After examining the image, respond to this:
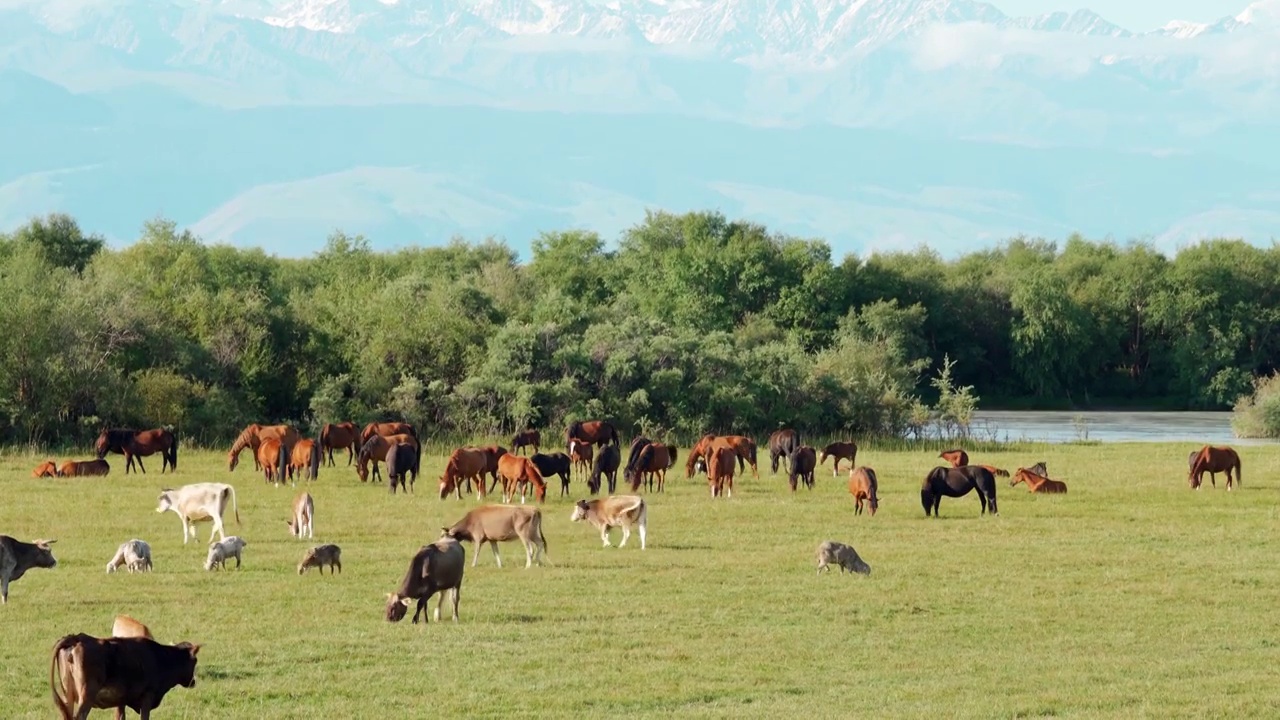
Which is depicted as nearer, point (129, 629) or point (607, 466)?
point (129, 629)

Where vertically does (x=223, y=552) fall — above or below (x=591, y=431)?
below

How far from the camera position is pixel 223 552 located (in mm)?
20172

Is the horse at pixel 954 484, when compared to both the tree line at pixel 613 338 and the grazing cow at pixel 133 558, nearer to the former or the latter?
the grazing cow at pixel 133 558

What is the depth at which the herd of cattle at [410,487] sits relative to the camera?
11.6m

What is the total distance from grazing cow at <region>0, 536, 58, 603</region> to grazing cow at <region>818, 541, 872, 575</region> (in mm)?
8815

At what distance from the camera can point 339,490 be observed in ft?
100

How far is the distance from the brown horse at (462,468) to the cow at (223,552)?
8.63 metres

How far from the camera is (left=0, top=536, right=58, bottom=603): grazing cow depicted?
17.2 m

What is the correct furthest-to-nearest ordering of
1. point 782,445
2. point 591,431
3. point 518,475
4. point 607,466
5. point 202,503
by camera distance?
point 591,431, point 782,445, point 607,466, point 518,475, point 202,503

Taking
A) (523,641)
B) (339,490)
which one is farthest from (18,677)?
(339,490)

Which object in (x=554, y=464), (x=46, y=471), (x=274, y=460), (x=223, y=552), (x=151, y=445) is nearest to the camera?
(x=223, y=552)

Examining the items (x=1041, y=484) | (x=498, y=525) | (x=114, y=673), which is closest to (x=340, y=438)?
(x=1041, y=484)

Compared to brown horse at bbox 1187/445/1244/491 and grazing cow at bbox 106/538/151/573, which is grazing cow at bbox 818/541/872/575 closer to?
grazing cow at bbox 106/538/151/573

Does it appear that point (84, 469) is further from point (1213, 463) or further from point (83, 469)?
point (1213, 463)
